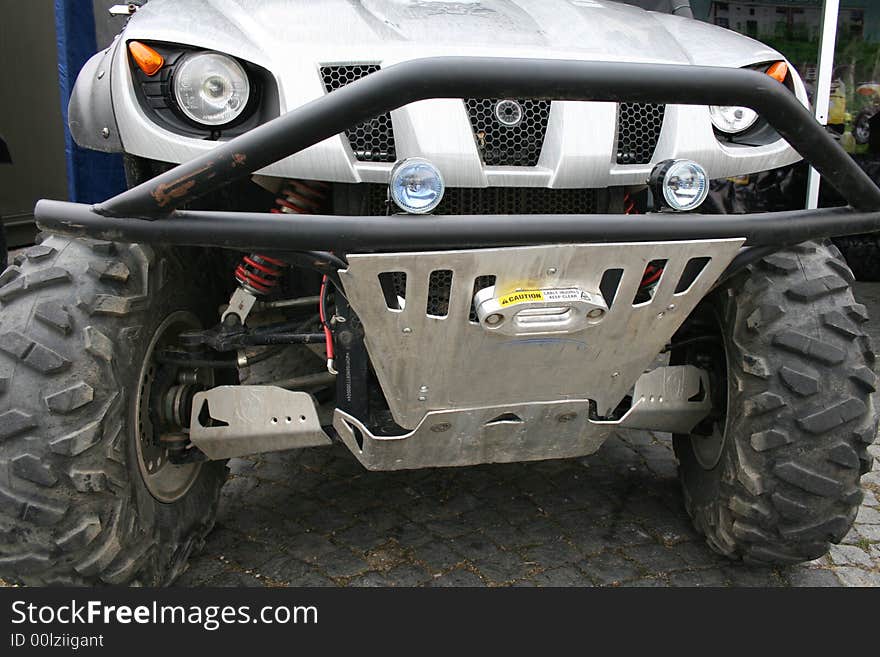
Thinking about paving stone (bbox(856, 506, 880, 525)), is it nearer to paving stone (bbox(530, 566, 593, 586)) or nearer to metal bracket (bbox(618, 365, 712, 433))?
metal bracket (bbox(618, 365, 712, 433))

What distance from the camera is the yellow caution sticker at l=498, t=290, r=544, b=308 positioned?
1.91m

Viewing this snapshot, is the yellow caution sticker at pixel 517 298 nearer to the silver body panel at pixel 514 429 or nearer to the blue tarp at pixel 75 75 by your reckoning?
the silver body panel at pixel 514 429

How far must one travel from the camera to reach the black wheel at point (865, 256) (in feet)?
25.7

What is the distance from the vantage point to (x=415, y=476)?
3.48 metres

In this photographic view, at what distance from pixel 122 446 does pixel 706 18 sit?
6266 mm

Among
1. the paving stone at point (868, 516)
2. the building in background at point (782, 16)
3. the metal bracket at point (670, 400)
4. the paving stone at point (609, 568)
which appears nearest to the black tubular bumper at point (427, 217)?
the metal bracket at point (670, 400)

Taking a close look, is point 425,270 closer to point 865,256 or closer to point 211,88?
point 211,88

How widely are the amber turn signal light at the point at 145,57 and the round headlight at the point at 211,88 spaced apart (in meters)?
0.06

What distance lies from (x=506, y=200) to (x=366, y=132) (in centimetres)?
45

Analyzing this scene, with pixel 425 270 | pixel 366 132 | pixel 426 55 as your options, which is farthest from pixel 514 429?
pixel 426 55

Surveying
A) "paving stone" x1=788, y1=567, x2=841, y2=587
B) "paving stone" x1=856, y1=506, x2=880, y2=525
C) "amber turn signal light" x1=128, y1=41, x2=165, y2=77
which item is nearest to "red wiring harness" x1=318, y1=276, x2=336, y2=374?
"amber turn signal light" x1=128, y1=41, x2=165, y2=77

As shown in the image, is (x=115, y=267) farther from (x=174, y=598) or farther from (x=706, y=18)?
(x=706, y=18)

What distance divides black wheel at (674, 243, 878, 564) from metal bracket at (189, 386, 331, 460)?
1.27m

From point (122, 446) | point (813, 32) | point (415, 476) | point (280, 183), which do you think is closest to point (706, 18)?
point (813, 32)
